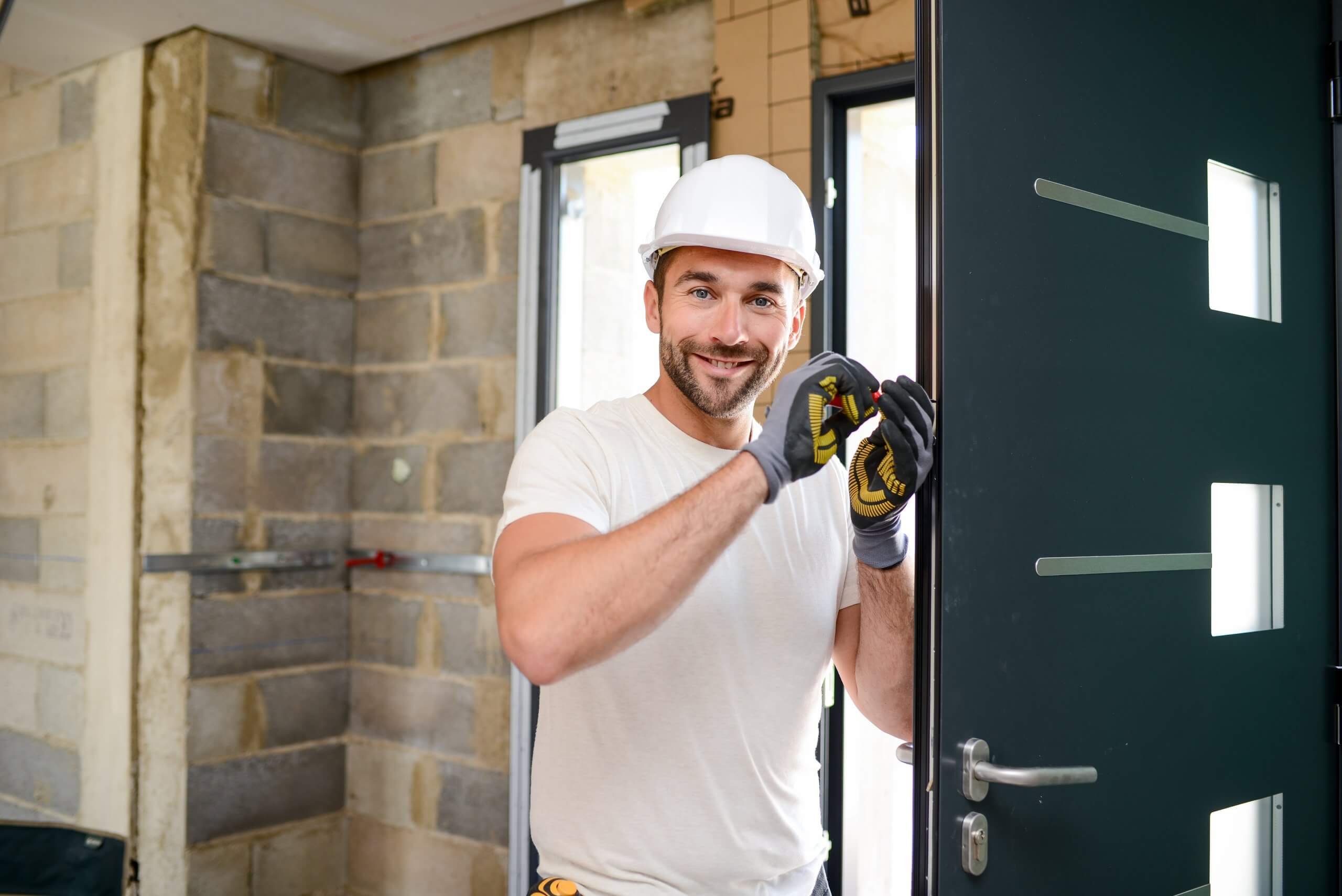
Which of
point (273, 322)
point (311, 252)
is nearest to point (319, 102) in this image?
point (311, 252)

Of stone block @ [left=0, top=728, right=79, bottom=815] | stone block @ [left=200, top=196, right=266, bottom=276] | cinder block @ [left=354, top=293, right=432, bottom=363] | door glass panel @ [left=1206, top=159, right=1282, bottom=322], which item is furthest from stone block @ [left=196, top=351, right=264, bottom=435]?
door glass panel @ [left=1206, top=159, right=1282, bottom=322]

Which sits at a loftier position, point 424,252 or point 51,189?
point 51,189

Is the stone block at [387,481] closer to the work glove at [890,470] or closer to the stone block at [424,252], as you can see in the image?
the stone block at [424,252]

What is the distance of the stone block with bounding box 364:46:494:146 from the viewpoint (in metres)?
3.07

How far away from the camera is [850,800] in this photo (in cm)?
242

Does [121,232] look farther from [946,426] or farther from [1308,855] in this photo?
[1308,855]

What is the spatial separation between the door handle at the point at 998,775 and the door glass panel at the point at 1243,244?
724 mm

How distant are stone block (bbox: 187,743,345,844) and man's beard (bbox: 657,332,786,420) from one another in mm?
2158

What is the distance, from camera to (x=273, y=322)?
10.2 feet

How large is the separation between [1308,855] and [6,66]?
12.7 ft

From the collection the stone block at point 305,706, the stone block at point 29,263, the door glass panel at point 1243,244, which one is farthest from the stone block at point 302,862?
the door glass panel at point 1243,244

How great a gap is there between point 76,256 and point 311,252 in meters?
0.66

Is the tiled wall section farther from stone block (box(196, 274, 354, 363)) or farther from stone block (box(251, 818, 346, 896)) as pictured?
stone block (box(251, 818, 346, 896))

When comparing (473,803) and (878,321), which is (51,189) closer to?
(473,803)
